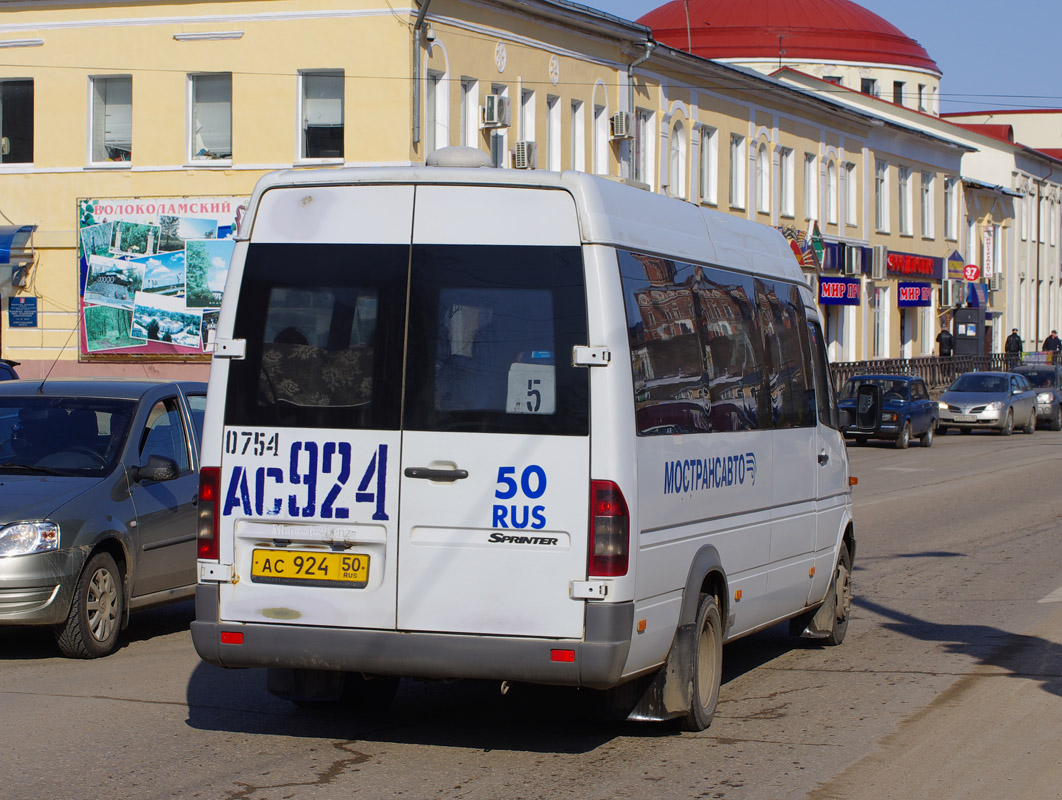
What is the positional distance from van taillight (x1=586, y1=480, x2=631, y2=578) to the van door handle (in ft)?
1.87

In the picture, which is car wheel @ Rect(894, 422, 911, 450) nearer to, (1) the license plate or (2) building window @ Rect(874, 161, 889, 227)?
(2) building window @ Rect(874, 161, 889, 227)

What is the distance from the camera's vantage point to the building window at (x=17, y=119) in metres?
31.7

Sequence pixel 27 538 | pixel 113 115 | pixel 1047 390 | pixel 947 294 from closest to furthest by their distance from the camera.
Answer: pixel 27 538 < pixel 113 115 < pixel 1047 390 < pixel 947 294

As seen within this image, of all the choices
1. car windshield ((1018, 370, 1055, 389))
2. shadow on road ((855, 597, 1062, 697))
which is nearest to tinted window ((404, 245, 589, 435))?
shadow on road ((855, 597, 1062, 697))

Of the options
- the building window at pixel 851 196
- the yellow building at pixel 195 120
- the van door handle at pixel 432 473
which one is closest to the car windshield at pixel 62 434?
the van door handle at pixel 432 473

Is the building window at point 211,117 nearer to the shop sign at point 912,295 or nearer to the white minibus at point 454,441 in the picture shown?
the white minibus at point 454,441

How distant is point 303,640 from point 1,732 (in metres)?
1.73

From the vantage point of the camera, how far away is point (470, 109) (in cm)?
3088

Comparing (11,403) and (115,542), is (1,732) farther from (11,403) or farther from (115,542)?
(11,403)

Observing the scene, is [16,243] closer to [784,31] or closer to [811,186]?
[811,186]

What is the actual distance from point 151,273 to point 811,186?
23683 mm

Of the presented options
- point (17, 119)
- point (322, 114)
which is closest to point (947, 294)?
point (322, 114)

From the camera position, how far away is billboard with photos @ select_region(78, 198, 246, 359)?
30.4 meters

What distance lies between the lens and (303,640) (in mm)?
6410
